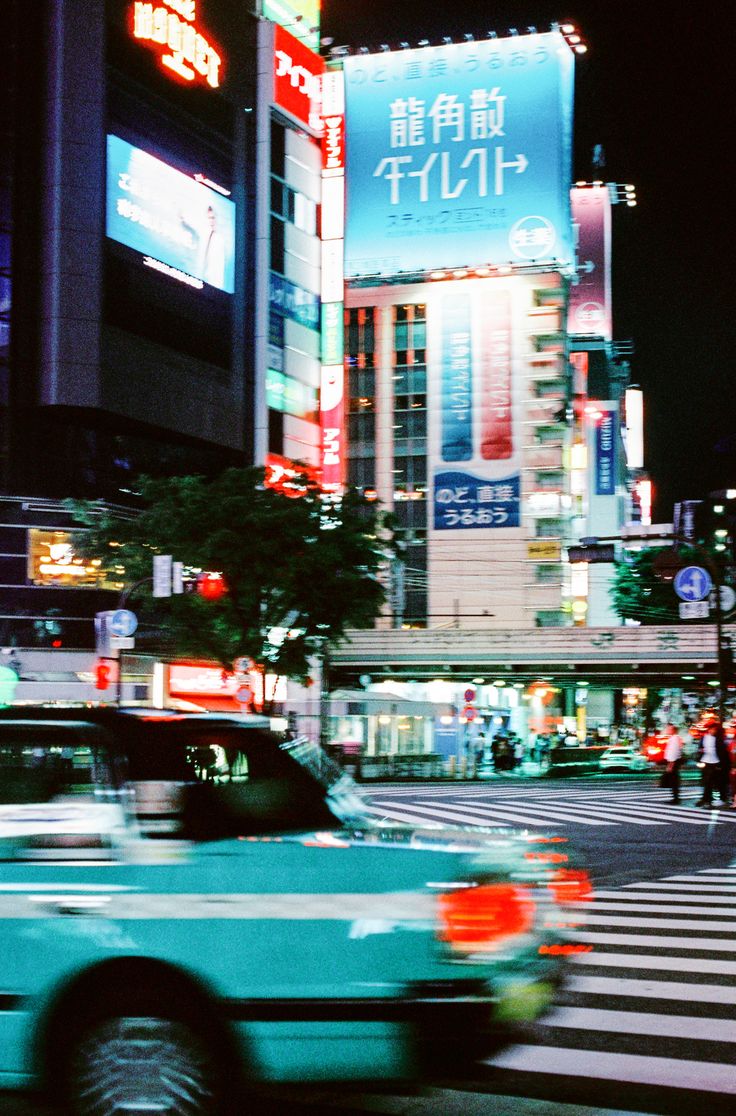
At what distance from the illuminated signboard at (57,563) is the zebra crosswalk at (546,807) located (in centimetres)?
1232

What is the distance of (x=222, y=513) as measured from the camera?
105 ft

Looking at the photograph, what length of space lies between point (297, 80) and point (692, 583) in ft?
114

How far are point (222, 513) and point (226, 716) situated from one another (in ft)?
87.5

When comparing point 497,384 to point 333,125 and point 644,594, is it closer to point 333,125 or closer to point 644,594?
point 333,125

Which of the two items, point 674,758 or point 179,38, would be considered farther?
point 179,38

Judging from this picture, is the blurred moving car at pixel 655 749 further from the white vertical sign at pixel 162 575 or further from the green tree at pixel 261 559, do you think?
the white vertical sign at pixel 162 575

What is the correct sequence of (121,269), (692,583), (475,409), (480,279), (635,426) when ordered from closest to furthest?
1. (692,583)
2. (121,269)
3. (475,409)
4. (480,279)
5. (635,426)

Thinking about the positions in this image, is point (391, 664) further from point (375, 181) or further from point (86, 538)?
point (375, 181)

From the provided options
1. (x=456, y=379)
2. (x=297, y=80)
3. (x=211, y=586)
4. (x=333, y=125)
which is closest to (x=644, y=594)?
(x=456, y=379)

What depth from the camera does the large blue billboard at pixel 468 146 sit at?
210 ft

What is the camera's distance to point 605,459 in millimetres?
88938

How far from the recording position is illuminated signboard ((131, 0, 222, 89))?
44.1 meters

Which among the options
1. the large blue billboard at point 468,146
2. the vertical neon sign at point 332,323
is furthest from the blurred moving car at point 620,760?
the large blue billboard at point 468,146

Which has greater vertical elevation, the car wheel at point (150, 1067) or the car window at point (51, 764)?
the car window at point (51, 764)
